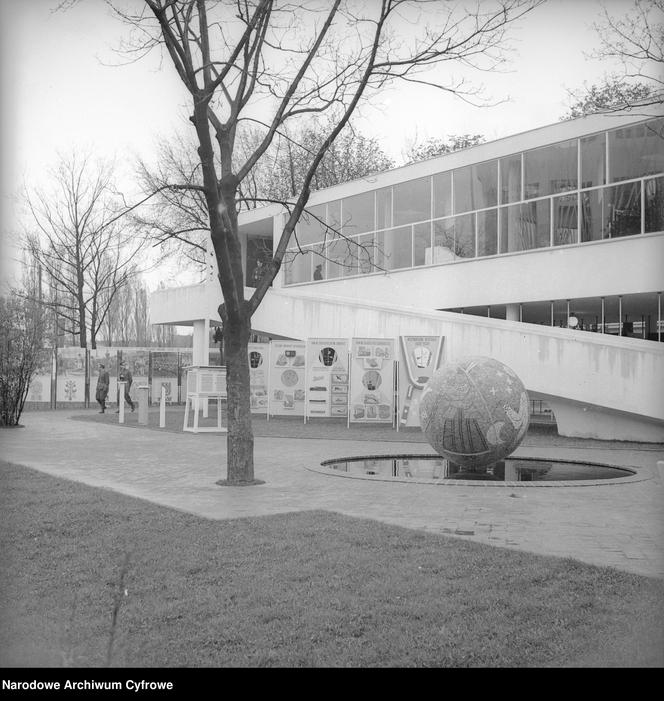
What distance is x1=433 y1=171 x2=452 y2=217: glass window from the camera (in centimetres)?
2752

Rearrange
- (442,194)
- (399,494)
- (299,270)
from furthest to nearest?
(299,270) < (442,194) < (399,494)

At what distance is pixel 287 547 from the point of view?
263 inches

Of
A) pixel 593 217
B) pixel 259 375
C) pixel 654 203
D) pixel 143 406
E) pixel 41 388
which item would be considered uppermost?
pixel 654 203

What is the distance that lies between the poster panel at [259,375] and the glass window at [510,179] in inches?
361

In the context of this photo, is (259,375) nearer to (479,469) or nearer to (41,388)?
(41,388)

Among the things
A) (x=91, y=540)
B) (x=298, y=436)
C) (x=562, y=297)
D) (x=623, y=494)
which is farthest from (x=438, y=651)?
(x=562, y=297)

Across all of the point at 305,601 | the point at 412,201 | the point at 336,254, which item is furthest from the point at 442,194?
the point at 305,601

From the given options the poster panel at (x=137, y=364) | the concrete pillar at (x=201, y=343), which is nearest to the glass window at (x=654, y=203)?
the concrete pillar at (x=201, y=343)

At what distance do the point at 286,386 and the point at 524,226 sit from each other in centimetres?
906

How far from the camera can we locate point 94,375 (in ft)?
114

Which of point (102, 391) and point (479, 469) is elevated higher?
point (102, 391)

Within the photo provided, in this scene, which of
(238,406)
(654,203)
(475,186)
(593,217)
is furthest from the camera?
(475,186)

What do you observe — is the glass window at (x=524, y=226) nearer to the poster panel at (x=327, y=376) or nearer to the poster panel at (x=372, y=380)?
the poster panel at (x=372, y=380)
